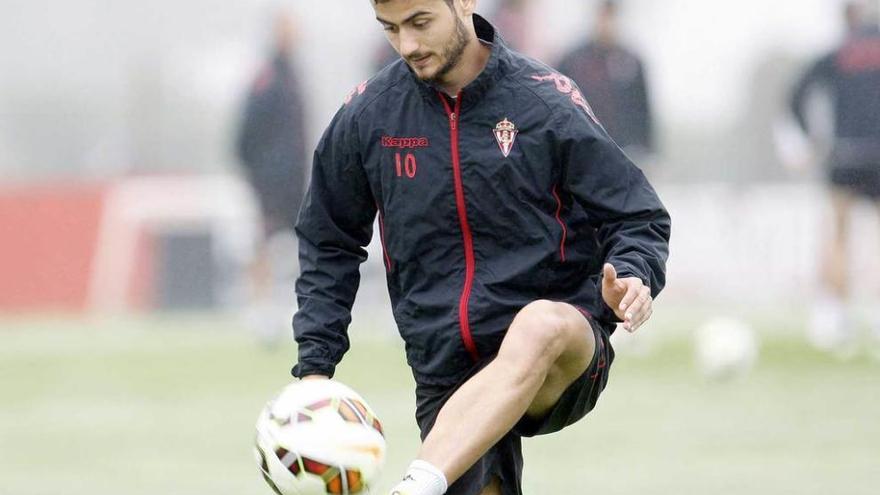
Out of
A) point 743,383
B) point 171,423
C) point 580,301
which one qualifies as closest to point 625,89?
point 743,383

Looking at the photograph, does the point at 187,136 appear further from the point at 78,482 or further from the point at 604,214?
the point at 604,214

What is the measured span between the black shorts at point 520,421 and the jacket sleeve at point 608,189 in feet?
0.85

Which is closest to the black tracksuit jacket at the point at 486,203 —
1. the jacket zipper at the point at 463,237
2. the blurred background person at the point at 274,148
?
the jacket zipper at the point at 463,237

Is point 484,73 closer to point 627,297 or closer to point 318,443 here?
point 627,297

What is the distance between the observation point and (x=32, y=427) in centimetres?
1033

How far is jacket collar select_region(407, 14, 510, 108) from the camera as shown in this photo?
5133 millimetres

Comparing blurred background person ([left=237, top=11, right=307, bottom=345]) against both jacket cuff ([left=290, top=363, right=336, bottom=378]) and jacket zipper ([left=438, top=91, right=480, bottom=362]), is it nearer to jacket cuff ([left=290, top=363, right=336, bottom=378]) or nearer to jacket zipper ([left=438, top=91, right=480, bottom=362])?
jacket cuff ([left=290, top=363, right=336, bottom=378])

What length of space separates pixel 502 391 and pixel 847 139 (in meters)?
9.71

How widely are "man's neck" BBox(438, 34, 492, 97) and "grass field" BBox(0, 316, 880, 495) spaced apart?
2.90 metres

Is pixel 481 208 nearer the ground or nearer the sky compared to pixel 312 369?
nearer the sky

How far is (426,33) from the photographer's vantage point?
504 centimetres

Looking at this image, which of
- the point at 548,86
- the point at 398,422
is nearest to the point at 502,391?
the point at 548,86

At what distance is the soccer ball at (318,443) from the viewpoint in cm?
479

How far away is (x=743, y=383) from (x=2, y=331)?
818cm
